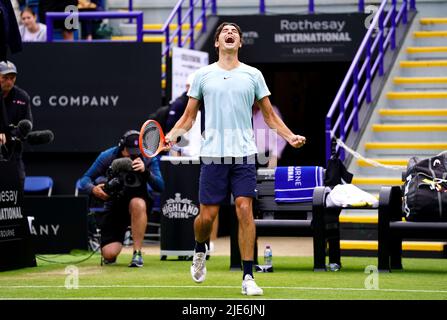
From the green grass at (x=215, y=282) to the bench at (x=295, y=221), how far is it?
27cm

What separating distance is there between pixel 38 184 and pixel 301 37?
4.71 m

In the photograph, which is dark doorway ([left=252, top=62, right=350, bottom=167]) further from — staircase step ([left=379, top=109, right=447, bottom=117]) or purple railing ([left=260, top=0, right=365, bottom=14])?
staircase step ([left=379, top=109, right=447, bottom=117])

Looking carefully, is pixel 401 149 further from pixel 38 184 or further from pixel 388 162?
pixel 38 184

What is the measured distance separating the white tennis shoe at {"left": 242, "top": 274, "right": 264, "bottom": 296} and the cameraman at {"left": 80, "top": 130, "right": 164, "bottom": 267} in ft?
11.8

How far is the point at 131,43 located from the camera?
18828mm

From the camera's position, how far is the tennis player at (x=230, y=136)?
10555mm

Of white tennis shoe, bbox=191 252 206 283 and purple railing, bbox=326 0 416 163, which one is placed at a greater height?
purple railing, bbox=326 0 416 163

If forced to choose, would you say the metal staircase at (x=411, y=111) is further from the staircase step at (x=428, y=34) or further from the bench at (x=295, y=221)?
the bench at (x=295, y=221)

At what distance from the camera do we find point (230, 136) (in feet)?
34.7

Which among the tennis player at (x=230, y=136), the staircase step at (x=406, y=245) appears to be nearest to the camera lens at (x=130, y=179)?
the tennis player at (x=230, y=136)

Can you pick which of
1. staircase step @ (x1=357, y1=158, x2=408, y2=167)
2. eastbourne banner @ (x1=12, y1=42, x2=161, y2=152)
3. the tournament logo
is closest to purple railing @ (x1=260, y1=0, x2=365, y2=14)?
eastbourne banner @ (x1=12, y1=42, x2=161, y2=152)

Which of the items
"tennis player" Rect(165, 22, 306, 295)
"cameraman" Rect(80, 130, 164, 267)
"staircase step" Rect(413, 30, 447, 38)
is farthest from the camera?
"staircase step" Rect(413, 30, 447, 38)

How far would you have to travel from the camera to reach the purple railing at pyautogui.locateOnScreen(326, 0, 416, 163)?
1757 centimetres
